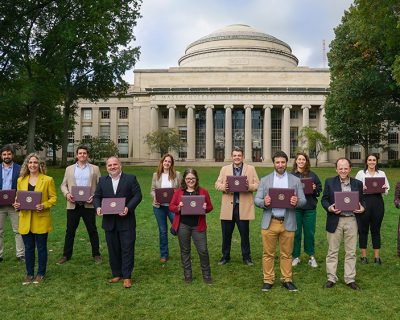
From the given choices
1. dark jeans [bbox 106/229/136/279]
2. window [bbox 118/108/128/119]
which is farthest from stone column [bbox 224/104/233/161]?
dark jeans [bbox 106/229/136/279]

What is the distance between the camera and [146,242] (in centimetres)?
1146

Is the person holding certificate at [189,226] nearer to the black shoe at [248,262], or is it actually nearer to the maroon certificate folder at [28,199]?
the black shoe at [248,262]

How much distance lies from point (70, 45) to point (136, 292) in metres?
21.7

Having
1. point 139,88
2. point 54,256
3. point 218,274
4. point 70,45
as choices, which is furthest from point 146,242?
point 139,88

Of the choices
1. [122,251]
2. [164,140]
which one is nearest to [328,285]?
[122,251]

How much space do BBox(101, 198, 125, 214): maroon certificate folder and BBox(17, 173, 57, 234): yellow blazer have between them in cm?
107

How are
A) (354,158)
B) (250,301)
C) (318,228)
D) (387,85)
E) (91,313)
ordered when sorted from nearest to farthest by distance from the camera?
(91,313) < (250,301) < (318,228) < (387,85) < (354,158)

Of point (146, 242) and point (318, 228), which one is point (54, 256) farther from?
point (318, 228)

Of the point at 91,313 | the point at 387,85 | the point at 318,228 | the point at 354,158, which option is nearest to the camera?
the point at 91,313

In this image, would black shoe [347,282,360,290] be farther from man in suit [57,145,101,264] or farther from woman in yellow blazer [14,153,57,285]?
woman in yellow blazer [14,153,57,285]

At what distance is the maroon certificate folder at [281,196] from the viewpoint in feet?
23.1

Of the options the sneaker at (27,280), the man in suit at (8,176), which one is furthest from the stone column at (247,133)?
the sneaker at (27,280)

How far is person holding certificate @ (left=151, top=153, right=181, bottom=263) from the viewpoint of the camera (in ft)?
30.2

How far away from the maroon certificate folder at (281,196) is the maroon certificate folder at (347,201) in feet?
2.88
